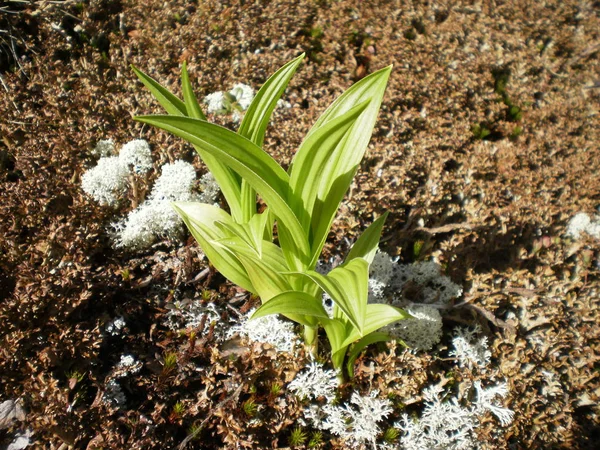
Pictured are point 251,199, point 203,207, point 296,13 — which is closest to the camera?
point 251,199

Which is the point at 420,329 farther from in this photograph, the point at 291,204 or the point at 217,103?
the point at 217,103

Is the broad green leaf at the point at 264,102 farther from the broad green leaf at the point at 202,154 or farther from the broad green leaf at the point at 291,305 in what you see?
the broad green leaf at the point at 291,305

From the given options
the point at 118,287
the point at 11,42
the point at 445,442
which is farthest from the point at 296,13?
the point at 445,442

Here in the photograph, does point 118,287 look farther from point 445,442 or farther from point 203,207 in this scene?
point 445,442

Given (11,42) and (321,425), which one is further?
(11,42)

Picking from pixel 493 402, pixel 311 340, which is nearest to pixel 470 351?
pixel 493 402

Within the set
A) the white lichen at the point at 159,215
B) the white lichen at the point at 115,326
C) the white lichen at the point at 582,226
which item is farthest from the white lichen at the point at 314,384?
the white lichen at the point at 582,226

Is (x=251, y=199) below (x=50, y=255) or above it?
below

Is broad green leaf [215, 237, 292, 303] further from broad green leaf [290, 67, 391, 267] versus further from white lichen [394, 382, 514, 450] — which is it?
white lichen [394, 382, 514, 450]
